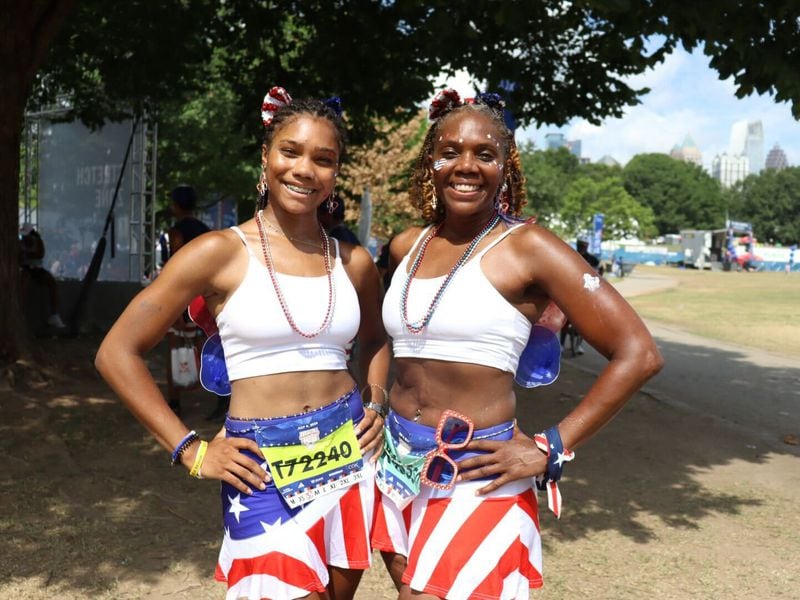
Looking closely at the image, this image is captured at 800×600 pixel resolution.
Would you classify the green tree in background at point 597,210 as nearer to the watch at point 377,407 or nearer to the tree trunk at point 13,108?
the tree trunk at point 13,108

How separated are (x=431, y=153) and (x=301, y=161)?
43 centimetres

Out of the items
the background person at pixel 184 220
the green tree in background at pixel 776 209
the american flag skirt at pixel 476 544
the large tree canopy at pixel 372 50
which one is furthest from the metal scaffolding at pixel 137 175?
the green tree in background at pixel 776 209

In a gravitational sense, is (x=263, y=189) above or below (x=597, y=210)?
below

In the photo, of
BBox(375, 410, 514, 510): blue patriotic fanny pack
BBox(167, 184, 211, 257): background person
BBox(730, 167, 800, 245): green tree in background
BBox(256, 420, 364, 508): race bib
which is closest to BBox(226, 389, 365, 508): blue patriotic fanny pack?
BBox(256, 420, 364, 508): race bib

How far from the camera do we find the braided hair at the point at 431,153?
8.61 ft

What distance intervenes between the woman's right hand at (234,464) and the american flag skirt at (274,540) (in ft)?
0.13

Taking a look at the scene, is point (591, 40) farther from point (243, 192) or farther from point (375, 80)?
point (243, 192)

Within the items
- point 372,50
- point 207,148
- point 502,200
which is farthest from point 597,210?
point 502,200

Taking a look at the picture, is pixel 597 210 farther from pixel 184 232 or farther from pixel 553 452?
pixel 553 452

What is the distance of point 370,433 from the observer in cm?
265

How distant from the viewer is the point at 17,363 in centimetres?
840

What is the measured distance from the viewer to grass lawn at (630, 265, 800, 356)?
52.9 ft

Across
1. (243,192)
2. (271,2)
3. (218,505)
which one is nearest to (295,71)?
(271,2)

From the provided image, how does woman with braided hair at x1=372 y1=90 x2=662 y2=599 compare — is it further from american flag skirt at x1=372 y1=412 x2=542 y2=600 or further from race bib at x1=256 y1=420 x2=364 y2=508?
race bib at x1=256 y1=420 x2=364 y2=508
